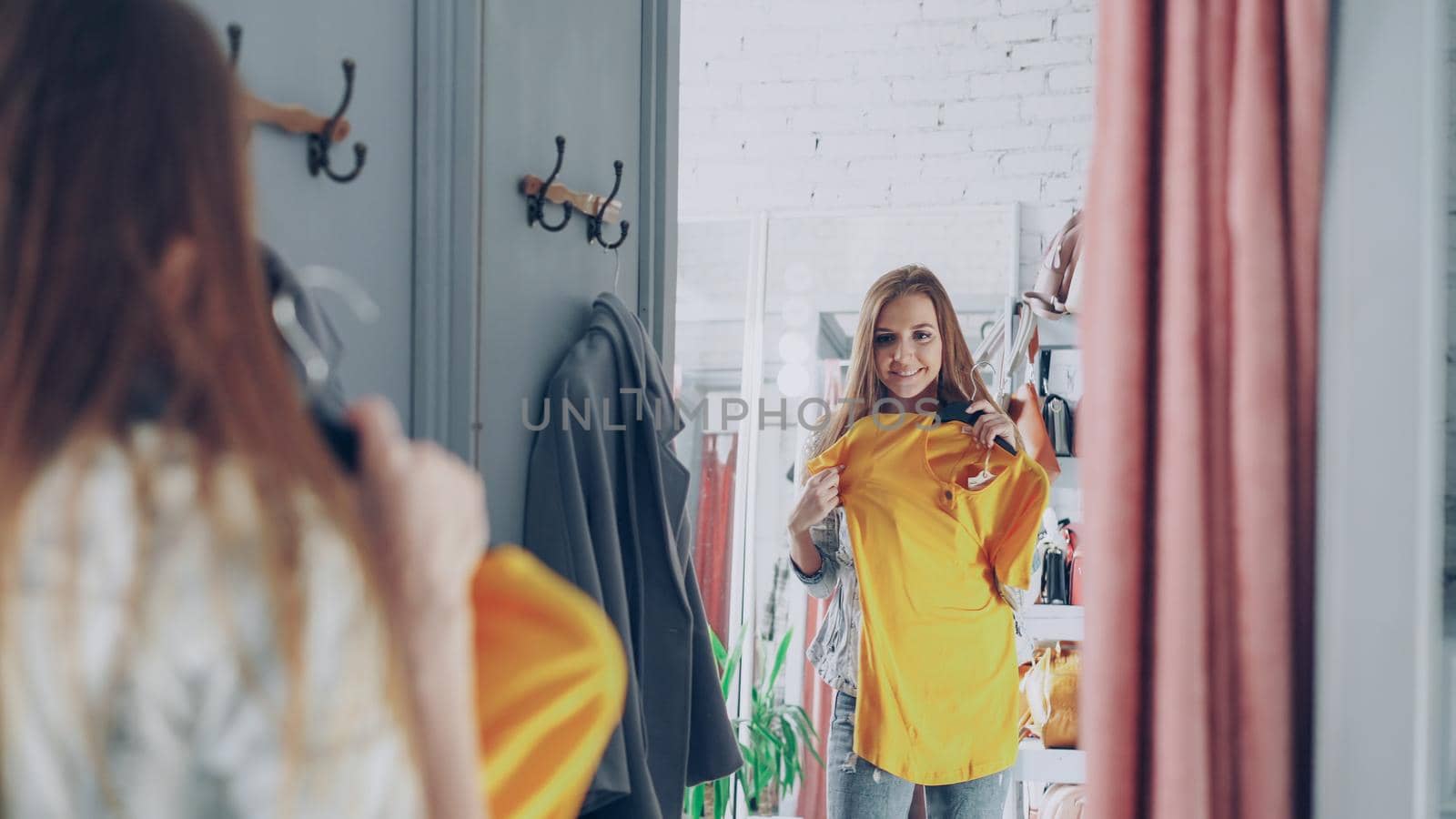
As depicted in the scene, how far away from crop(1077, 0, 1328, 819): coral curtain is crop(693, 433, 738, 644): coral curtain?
2477 mm

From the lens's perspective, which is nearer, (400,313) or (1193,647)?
(1193,647)

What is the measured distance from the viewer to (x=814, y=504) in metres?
2.57

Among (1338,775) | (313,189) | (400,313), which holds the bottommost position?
(1338,775)

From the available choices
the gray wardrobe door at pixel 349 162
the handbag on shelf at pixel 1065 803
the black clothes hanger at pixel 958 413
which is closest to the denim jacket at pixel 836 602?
the black clothes hanger at pixel 958 413

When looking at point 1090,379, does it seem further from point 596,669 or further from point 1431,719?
point 596,669

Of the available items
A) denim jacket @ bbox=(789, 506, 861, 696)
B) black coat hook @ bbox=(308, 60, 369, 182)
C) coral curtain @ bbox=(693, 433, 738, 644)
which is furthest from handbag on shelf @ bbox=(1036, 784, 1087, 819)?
black coat hook @ bbox=(308, 60, 369, 182)

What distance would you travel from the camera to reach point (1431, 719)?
3.09 ft

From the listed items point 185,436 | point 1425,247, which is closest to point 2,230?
point 185,436

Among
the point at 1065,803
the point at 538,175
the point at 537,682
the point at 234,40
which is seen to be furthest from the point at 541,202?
the point at 1065,803

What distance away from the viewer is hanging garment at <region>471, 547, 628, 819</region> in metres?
0.87

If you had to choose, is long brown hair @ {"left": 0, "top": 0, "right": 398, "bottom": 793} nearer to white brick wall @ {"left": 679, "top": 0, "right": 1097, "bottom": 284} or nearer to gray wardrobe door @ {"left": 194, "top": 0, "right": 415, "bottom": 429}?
gray wardrobe door @ {"left": 194, "top": 0, "right": 415, "bottom": 429}

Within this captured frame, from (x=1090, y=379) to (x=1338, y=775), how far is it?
1.25ft

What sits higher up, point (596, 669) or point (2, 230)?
point (2, 230)

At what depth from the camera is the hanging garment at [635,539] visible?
5.28ft
